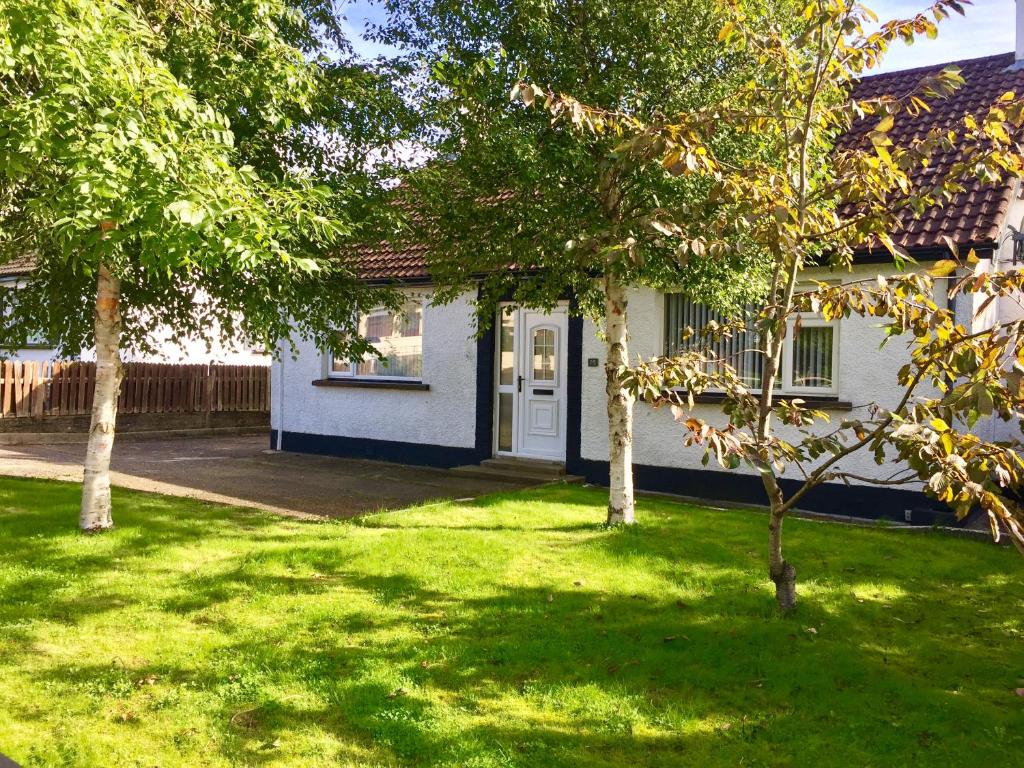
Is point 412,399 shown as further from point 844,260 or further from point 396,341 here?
point 844,260

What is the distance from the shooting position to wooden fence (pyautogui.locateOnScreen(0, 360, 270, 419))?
16844mm

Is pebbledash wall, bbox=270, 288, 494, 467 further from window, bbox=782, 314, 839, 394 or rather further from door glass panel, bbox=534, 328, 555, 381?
window, bbox=782, 314, 839, 394

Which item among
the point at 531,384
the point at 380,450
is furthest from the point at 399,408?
the point at 531,384

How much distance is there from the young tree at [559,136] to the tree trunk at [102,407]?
2863 millimetres

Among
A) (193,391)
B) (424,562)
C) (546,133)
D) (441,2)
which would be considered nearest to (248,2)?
(441,2)

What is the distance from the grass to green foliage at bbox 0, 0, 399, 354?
7.18 feet

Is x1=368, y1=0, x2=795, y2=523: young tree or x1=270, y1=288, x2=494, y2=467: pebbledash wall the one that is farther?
x1=270, y1=288, x2=494, y2=467: pebbledash wall

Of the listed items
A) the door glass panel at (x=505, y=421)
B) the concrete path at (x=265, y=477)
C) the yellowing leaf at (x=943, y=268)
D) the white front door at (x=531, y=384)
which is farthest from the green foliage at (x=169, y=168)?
the door glass panel at (x=505, y=421)

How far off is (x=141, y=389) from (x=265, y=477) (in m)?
8.19

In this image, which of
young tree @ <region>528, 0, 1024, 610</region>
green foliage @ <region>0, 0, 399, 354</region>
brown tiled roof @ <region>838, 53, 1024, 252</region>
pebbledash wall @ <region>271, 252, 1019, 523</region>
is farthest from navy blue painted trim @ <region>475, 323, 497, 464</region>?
young tree @ <region>528, 0, 1024, 610</region>

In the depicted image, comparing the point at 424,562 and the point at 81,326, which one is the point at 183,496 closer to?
the point at 81,326

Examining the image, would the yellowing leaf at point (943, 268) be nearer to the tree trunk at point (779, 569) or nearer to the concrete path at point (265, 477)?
the tree trunk at point (779, 569)

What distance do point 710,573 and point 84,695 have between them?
177 inches

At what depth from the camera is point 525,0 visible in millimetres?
7289
